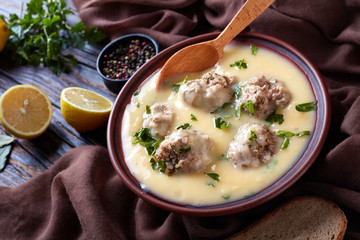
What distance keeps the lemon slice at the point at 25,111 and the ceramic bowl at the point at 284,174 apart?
33.1 inches

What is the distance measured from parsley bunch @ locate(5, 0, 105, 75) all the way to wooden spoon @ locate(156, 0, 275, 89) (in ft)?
3.94

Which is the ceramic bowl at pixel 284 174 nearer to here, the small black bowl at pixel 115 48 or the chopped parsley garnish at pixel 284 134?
the chopped parsley garnish at pixel 284 134

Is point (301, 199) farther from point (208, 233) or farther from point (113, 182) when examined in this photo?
point (113, 182)

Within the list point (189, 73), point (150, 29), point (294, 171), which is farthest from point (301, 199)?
point (150, 29)

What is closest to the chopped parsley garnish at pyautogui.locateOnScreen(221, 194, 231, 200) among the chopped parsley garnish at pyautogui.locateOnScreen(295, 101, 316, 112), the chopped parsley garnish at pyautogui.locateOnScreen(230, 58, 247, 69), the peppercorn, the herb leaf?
the chopped parsley garnish at pyautogui.locateOnScreen(295, 101, 316, 112)

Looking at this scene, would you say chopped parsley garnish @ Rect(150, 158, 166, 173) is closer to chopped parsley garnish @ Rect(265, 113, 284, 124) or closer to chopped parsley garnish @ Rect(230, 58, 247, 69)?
chopped parsley garnish @ Rect(265, 113, 284, 124)

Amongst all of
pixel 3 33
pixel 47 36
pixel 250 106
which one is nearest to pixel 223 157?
pixel 250 106

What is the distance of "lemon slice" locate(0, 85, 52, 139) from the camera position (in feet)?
11.5

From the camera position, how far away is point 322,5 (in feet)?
10.6

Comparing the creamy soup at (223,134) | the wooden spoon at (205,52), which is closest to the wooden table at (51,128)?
the creamy soup at (223,134)

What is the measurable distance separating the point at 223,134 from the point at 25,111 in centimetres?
178

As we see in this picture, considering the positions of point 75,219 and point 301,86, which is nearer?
point 301,86

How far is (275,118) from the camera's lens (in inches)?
107

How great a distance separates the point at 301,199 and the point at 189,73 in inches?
47.0
